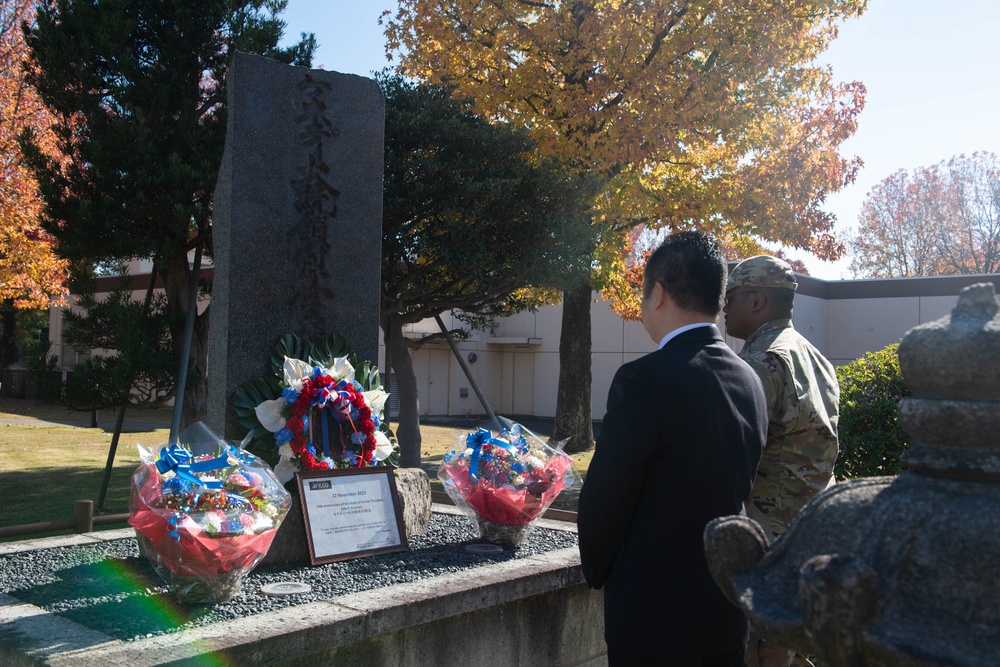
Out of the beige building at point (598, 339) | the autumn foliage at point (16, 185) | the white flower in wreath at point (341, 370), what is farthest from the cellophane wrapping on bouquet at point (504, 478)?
the beige building at point (598, 339)

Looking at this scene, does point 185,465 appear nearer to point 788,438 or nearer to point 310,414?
point 310,414

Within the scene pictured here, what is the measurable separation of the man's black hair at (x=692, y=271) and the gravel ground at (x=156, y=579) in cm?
221

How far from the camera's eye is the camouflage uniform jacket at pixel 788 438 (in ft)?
11.0

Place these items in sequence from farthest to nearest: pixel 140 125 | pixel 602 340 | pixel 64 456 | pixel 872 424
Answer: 1. pixel 602 340
2. pixel 64 456
3. pixel 140 125
4. pixel 872 424

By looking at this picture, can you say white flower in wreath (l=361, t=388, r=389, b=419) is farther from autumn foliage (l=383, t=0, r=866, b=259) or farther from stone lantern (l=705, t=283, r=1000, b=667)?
autumn foliage (l=383, t=0, r=866, b=259)

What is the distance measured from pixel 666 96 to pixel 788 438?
31.2 ft

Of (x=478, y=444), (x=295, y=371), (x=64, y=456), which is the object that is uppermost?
(x=295, y=371)

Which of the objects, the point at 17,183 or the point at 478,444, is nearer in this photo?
the point at 478,444

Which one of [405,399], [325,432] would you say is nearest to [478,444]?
[325,432]

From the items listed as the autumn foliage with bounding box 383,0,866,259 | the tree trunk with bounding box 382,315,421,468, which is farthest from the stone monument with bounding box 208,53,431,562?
the autumn foliage with bounding box 383,0,866,259

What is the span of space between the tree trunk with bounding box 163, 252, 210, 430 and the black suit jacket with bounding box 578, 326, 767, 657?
708 cm

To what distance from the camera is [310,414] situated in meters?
4.97

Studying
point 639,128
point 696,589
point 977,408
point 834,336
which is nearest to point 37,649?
point 696,589

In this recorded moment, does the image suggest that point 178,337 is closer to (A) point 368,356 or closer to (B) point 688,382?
(A) point 368,356
